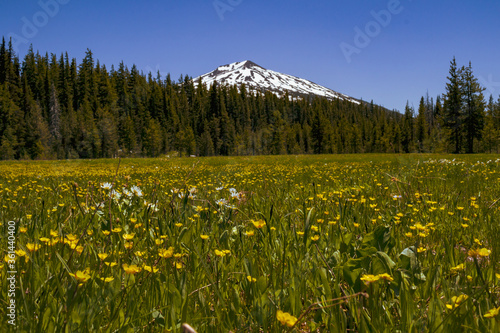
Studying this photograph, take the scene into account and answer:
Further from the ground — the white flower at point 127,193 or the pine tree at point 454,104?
the pine tree at point 454,104

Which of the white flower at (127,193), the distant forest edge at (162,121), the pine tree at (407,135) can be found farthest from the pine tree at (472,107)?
the white flower at (127,193)

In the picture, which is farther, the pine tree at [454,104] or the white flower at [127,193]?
the pine tree at [454,104]

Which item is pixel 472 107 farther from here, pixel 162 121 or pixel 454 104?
pixel 162 121

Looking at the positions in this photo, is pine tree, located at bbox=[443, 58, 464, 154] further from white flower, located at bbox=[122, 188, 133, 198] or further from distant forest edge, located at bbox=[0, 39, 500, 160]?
white flower, located at bbox=[122, 188, 133, 198]

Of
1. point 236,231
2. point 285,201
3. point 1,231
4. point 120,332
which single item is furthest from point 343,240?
point 1,231

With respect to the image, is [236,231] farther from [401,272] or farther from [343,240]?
[401,272]

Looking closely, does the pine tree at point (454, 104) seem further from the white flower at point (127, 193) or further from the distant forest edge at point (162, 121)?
the white flower at point (127, 193)

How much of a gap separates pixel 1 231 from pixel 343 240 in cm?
264

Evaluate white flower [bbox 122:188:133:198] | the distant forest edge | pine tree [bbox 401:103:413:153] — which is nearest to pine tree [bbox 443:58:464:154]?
the distant forest edge

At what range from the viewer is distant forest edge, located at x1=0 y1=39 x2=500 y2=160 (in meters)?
54.3

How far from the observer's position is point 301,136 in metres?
100

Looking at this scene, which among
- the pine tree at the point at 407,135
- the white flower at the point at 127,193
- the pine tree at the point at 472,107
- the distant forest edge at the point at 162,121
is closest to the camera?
the white flower at the point at 127,193

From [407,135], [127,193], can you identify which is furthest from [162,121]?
[127,193]

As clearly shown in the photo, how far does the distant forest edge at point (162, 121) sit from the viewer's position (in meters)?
54.3
